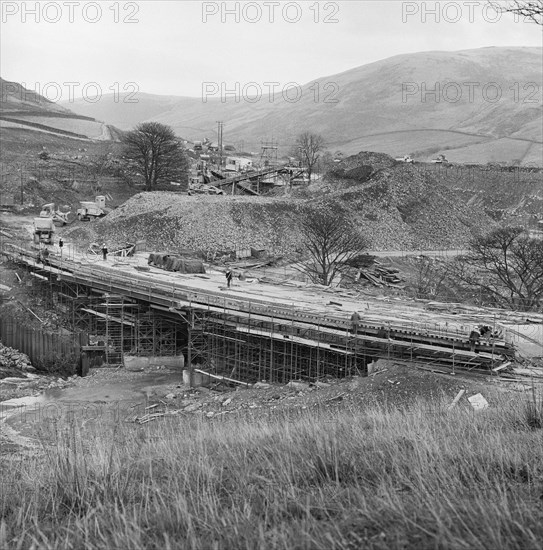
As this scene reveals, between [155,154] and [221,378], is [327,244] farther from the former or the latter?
[155,154]

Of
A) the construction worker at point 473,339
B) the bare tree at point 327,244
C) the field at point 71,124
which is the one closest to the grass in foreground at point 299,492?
the construction worker at point 473,339

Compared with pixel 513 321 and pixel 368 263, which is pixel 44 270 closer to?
pixel 368 263

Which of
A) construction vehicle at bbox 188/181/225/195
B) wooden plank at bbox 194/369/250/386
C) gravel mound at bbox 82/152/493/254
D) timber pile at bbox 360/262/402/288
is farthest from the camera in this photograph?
construction vehicle at bbox 188/181/225/195

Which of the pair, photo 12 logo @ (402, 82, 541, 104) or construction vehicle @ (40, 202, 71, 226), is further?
photo 12 logo @ (402, 82, 541, 104)

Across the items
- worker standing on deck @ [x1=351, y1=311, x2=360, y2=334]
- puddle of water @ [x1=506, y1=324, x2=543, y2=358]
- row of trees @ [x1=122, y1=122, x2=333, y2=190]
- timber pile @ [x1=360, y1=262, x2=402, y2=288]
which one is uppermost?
row of trees @ [x1=122, y1=122, x2=333, y2=190]

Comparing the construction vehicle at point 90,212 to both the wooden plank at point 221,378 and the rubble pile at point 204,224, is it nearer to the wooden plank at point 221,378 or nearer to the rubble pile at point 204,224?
the rubble pile at point 204,224

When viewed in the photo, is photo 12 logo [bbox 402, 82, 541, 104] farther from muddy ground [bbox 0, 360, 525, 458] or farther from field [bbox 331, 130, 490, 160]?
muddy ground [bbox 0, 360, 525, 458]

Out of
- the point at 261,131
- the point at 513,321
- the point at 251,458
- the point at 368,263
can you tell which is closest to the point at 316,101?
the point at 261,131

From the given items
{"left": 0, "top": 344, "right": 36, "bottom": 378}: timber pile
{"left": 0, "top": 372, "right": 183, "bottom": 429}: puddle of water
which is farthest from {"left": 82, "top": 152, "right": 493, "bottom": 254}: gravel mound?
{"left": 0, "top": 372, "right": 183, "bottom": 429}: puddle of water
